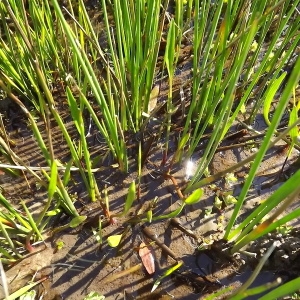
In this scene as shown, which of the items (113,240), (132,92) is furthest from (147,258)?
(132,92)

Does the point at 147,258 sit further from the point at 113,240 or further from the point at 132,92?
the point at 132,92

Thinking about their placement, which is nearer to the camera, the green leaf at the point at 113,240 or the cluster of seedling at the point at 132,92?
the cluster of seedling at the point at 132,92

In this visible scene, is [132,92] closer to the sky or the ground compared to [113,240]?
closer to the sky

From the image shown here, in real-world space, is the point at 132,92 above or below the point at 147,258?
above

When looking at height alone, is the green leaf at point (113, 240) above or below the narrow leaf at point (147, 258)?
above

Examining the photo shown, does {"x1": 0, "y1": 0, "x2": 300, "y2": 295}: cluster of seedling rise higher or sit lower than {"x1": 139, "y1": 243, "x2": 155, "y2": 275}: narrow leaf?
higher

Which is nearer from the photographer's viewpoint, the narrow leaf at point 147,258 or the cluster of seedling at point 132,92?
the cluster of seedling at point 132,92

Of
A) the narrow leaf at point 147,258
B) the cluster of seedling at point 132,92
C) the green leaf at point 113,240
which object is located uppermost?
the cluster of seedling at point 132,92

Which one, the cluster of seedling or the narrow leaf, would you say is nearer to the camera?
the cluster of seedling

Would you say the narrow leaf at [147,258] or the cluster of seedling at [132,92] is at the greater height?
the cluster of seedling at [132,92]

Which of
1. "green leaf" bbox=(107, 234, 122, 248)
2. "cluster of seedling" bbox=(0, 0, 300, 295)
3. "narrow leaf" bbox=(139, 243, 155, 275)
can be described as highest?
"cluster of seedling" bbox=(0, 0, 300, 295)

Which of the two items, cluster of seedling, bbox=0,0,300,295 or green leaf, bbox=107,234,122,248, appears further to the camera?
green leaf, bbox=107,234,122,248

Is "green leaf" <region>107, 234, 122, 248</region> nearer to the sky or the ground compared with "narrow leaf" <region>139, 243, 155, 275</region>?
nearer to the sky
